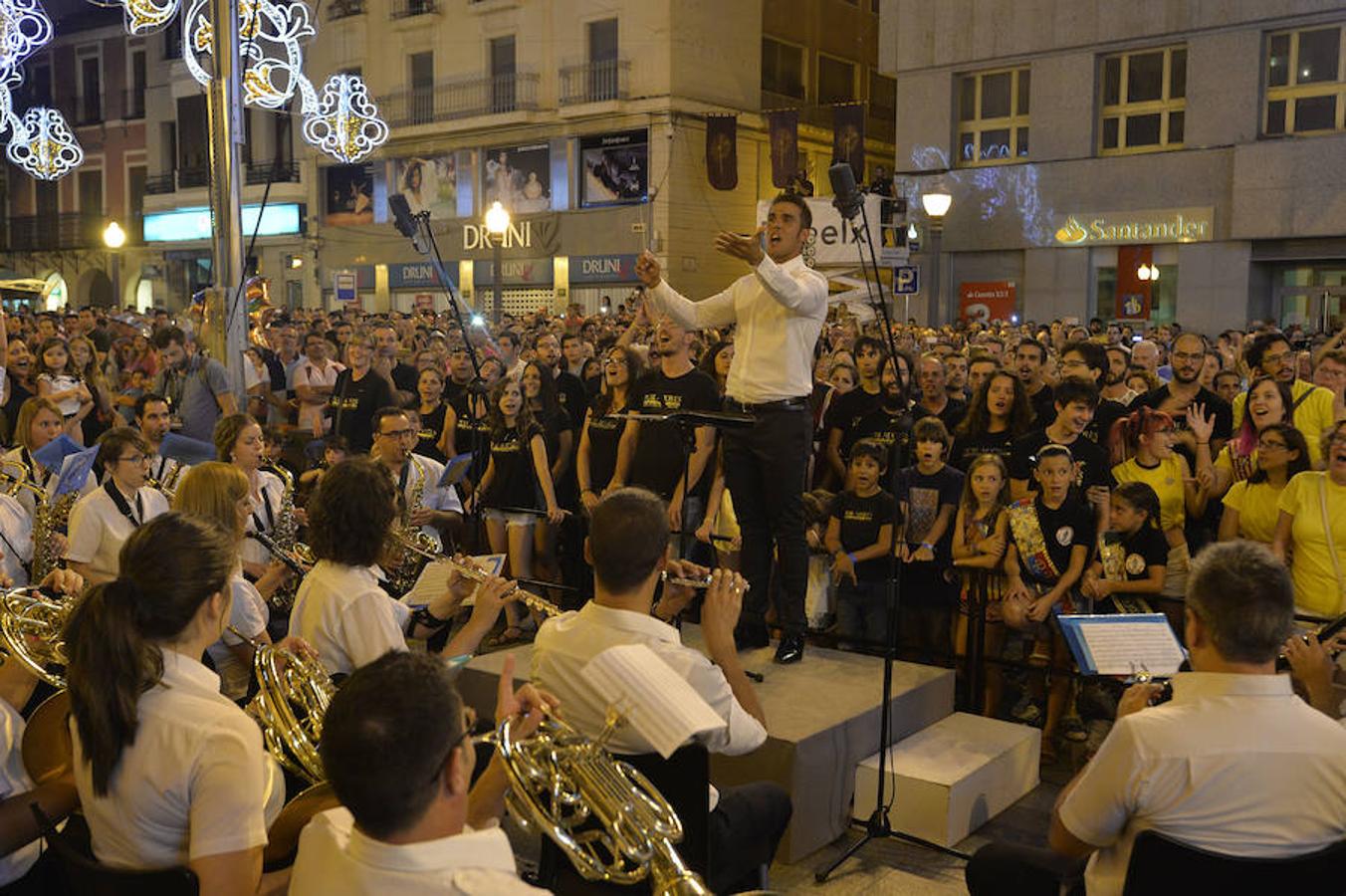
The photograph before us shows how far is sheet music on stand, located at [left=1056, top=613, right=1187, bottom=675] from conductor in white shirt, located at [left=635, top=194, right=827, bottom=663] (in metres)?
1.82

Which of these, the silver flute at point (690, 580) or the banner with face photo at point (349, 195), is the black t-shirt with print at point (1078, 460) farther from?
the banner with face photo at point (349, 195)

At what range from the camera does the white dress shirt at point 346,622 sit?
375 cm

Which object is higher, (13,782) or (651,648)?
(651,648)

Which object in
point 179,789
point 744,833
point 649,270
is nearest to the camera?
point 179,789

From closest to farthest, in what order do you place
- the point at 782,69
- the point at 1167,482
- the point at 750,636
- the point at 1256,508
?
the point at 750,636 → the point at 1256,508 → the point at 1167,482 → the point at 782,69

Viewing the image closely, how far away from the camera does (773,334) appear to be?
17.3 ft

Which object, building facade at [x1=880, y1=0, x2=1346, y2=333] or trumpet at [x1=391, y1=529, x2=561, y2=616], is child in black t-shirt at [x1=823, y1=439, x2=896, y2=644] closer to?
trumpet at [x1=391, y1=529, x2=561, y2=616]

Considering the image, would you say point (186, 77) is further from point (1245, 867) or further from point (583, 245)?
point (1245, 867)

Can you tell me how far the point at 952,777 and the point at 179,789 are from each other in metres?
3.08

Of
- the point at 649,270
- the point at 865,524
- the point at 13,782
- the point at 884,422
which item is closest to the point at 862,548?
the point at 865,524

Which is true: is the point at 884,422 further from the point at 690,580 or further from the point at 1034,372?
the point at 690,580

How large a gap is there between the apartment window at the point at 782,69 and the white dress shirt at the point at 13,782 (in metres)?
27.0

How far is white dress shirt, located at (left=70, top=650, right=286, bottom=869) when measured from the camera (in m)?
2.45

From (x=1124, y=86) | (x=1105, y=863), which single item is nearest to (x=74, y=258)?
(x=1124, y=86)
